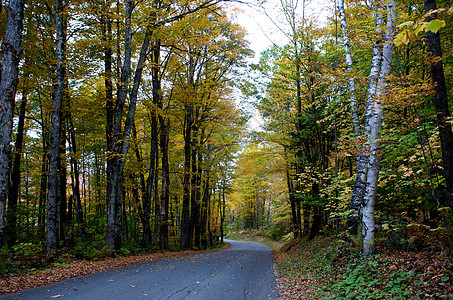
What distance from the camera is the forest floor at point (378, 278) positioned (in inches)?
150

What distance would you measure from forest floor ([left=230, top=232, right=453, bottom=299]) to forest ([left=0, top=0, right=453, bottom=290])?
427mm

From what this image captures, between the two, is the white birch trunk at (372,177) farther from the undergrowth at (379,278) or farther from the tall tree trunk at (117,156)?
the tall tree trunk at (117,156)

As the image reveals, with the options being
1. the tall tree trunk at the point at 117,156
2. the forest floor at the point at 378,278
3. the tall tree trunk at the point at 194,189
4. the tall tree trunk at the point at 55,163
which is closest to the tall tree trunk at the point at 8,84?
the tall tree trunk at the point at 55,163

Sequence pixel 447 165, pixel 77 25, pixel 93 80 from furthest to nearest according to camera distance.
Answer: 1. pixel 93 80
2. pixel 77 25
3. pixel 447 165

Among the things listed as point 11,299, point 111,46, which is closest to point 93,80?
point 111,46

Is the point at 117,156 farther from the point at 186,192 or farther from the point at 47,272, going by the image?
the point at 186,192

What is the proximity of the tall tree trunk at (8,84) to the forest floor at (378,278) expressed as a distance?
6805 mm

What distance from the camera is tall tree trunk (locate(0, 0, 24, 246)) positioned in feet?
17.9

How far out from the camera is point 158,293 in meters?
5.45

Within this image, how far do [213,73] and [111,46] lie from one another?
25.0 feet

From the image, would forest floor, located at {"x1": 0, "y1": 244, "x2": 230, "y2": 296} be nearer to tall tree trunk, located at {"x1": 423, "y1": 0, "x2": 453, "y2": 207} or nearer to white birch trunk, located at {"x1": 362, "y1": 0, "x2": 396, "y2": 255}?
white birch trunk, located at {"x1": 362, "y1": 0, "x2": 396, "y2": 255}

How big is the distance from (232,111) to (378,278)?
1427 cm

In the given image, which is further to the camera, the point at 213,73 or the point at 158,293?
the point at 213,73

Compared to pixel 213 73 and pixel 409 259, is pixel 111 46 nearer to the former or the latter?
pixel 213 73
